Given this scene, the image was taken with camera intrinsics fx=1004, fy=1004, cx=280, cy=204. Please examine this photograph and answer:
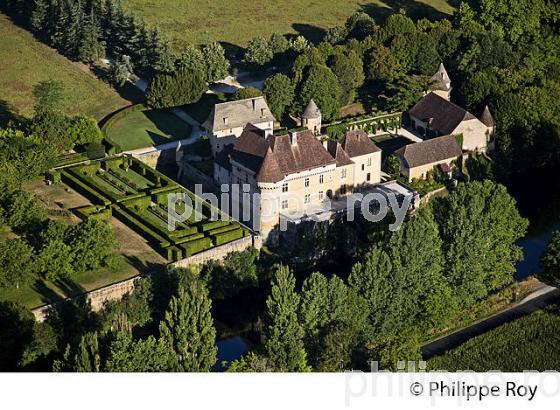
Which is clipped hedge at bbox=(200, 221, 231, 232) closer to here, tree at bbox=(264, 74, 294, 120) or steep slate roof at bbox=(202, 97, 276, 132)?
steep slate roof at bbox=(202, 97, 276, 132)

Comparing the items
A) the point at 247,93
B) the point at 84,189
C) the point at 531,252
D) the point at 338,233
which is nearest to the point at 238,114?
the point at 247,93

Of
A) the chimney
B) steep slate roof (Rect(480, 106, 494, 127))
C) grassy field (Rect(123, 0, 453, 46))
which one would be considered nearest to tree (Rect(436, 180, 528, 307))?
the chimney

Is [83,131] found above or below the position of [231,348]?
above

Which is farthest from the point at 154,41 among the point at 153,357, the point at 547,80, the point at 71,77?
the point at 153,357

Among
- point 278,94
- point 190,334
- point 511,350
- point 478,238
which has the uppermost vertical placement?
point 278,94

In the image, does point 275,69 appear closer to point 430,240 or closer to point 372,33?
point 372,33

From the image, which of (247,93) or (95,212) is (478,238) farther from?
(247,93)
